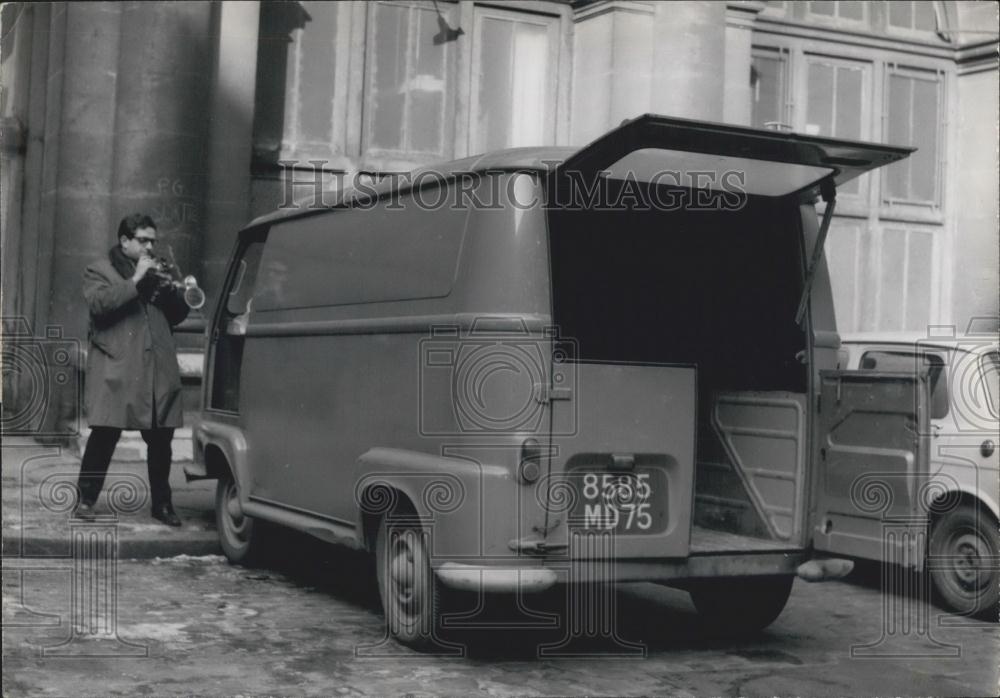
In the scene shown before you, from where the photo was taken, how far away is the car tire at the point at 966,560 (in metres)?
7.63

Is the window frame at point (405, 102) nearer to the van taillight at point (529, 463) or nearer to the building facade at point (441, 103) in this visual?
the building facade at point (441, 103)

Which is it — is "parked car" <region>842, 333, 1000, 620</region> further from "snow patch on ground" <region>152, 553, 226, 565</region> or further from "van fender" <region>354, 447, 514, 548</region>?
"snow patch on ground" <region>152, 553, 226, 565</region>

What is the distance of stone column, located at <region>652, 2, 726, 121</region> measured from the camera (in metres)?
13.7

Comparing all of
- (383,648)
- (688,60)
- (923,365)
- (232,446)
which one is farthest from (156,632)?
(688,60)

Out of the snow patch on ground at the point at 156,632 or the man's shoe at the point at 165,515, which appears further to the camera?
the man's shoe at the point at 165,515

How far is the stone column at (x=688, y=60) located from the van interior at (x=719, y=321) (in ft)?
23.0

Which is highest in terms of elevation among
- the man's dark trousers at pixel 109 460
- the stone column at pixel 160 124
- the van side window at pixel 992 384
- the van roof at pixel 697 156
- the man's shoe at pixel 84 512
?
the stone column at pixel 160 124

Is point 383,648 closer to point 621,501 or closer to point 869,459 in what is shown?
point 621,501

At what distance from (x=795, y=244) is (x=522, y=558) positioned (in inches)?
91.6

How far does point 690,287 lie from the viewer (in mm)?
7000

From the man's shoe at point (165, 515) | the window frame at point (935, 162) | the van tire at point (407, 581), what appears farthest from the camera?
the window frame at point (935, 162)

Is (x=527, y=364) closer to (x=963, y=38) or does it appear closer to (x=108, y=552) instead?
(x=108, y=552)
